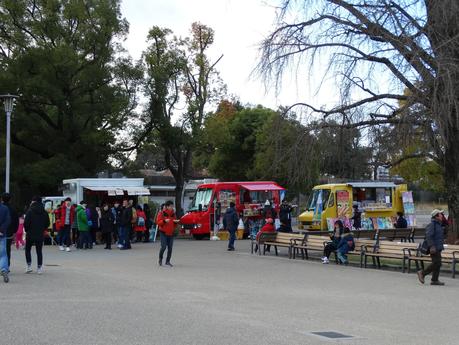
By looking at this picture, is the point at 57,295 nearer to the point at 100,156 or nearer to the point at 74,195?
the point at 74,195

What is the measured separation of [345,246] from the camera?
19391mm

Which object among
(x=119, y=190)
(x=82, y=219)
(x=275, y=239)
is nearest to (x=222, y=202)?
(x=119, y=190)

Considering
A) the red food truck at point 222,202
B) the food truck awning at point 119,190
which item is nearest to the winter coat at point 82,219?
the food truck awning at point 119,190

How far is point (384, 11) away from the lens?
18.7 metres

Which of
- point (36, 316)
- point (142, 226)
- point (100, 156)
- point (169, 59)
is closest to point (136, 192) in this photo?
point (142, 226)

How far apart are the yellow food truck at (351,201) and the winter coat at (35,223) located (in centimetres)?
1900

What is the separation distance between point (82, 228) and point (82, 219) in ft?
1.25

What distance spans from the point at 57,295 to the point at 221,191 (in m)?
20.1

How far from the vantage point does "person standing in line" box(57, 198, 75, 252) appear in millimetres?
24109

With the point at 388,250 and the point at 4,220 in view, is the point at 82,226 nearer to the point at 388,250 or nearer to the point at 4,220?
the point at 4,220

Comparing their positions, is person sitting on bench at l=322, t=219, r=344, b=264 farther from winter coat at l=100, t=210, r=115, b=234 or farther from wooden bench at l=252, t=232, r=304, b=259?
winter coat at l=100, t=210, r=115, b=234

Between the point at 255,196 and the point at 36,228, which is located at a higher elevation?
the point at 255,196

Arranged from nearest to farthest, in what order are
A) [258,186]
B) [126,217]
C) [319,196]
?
[126,217]
[258,186]
[319,196]

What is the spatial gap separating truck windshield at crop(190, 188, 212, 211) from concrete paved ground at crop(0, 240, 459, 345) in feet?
43.2
